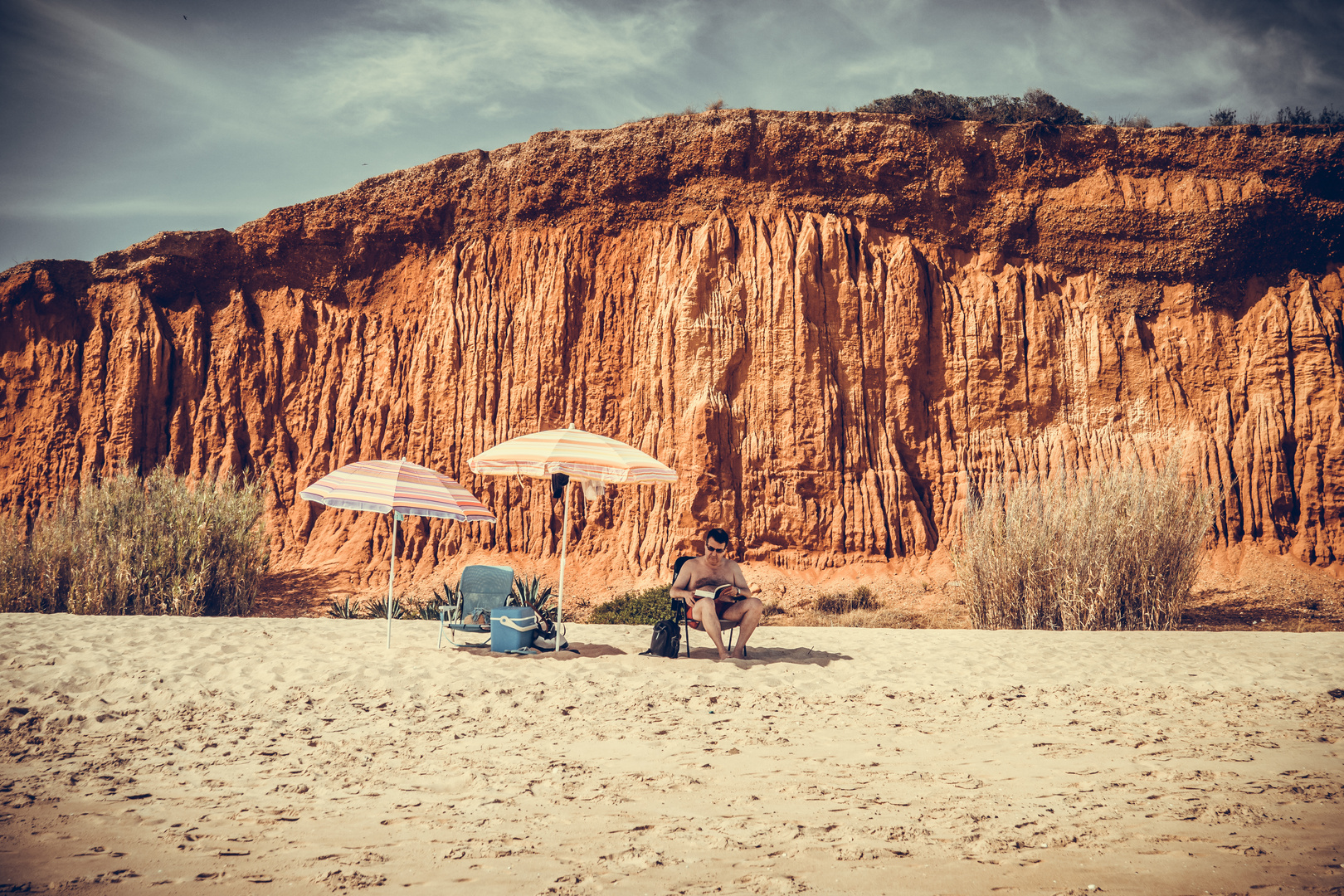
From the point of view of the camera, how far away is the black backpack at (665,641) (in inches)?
381

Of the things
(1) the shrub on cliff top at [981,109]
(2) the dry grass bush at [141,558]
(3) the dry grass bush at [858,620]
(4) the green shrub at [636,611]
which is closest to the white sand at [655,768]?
(2) the dry grass bush at [141,558]

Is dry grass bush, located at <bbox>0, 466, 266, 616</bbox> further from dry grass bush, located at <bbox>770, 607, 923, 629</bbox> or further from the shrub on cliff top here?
the shrub on cliff top

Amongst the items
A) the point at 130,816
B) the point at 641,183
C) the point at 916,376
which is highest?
the point at 641,183

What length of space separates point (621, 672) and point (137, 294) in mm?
25470

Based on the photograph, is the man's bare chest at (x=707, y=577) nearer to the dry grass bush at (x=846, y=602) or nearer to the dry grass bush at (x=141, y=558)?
the dry grass bush at (x=846, y=602)

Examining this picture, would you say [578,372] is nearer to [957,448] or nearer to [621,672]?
[957,448]

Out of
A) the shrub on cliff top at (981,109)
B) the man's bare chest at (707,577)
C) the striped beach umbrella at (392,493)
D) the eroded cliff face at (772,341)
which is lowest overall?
the man's bare chest at (707,577)

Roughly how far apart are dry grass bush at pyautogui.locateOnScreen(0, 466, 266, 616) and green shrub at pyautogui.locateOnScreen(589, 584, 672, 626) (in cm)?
670

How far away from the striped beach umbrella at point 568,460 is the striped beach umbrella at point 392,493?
51cm

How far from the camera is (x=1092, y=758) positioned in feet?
19.6

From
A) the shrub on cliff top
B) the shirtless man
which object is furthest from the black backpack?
the shrub on cliff top

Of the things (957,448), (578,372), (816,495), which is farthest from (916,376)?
(578,372)

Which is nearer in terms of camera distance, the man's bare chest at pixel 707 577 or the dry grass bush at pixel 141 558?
the man's bare chest at pixel 707 577

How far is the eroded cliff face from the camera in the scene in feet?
71.6
